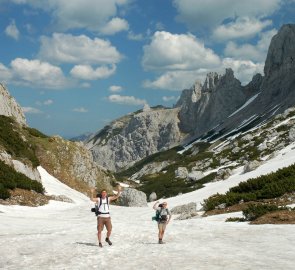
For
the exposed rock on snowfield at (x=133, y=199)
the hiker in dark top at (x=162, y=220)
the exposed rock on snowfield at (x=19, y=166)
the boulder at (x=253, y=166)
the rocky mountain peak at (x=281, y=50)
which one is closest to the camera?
the hiker in dark top at (x=162, y=220)

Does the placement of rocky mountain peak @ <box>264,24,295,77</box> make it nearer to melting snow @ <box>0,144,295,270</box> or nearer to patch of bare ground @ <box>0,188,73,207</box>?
patch of bare ground @ <box>0,188,73,207</box>

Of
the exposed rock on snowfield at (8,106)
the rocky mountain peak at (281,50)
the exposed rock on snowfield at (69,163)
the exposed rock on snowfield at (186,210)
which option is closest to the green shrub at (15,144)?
the exposed rock on snowfield at (69,163)

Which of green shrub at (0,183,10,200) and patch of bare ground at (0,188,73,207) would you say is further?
patch of bare ground at (0,188,73,207)

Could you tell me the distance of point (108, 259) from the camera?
13617mm

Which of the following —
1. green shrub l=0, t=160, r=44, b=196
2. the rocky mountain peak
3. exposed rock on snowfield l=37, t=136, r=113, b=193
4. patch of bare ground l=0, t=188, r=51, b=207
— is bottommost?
patch of bare ground l=0, t=188, r=51, b=207

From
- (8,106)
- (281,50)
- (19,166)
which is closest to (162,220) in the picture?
(19,166)

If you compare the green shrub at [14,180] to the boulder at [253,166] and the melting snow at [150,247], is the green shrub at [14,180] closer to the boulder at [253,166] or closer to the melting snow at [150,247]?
the melting snow at [150,247]

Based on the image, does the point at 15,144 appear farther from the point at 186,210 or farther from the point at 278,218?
the point at 278,218

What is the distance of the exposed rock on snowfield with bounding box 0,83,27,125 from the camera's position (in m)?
59.7

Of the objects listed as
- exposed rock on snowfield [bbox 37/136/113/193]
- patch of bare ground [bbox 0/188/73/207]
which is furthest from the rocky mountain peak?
patch of bare ground [bbox 0/188/73/207]

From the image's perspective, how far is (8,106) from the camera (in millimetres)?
62031

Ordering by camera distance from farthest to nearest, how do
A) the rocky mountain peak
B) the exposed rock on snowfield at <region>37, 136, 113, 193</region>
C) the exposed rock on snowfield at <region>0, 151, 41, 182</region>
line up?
the rocky mountain peak, the exposed rock on snowfield at <region>37, 136, 113, 193</region>, the exposed rock on snowfield at <region>0, 151, 41, 182</region>

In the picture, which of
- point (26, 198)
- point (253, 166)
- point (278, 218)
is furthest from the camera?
point (253, 166)

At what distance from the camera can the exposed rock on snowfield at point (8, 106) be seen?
59.7m
